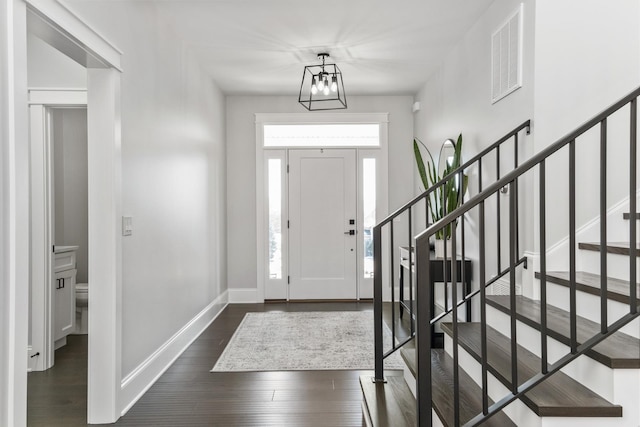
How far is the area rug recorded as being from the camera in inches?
133

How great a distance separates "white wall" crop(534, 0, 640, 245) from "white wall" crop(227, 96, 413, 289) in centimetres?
322

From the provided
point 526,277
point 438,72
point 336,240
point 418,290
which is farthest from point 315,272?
point 418,290

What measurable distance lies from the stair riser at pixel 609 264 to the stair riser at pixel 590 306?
0.23 meters

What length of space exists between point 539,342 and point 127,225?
90.6 inches

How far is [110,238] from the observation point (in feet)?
8.20

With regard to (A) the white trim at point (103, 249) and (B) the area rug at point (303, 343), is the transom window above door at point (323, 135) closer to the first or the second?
(B) the area rug at point (303, 343)

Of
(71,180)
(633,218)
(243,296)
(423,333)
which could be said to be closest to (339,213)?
(243,296)

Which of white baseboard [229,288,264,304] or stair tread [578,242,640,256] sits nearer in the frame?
stair tread [578,242,640,256]

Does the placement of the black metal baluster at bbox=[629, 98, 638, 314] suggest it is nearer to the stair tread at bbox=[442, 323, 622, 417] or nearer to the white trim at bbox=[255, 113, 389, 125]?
the stair tread at bbox=[442, 323, 622, 417]

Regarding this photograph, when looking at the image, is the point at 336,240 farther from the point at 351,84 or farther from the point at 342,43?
the point at 342,43

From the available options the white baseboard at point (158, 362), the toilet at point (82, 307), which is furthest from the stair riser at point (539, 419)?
the toilet at point (82, 307)

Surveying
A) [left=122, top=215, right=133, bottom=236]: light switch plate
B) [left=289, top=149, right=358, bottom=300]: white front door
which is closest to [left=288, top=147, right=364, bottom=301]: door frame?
[left=289, top=149, right=358, bottom=300]: white front door

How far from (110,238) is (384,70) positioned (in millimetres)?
3378

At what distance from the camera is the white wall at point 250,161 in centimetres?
584
